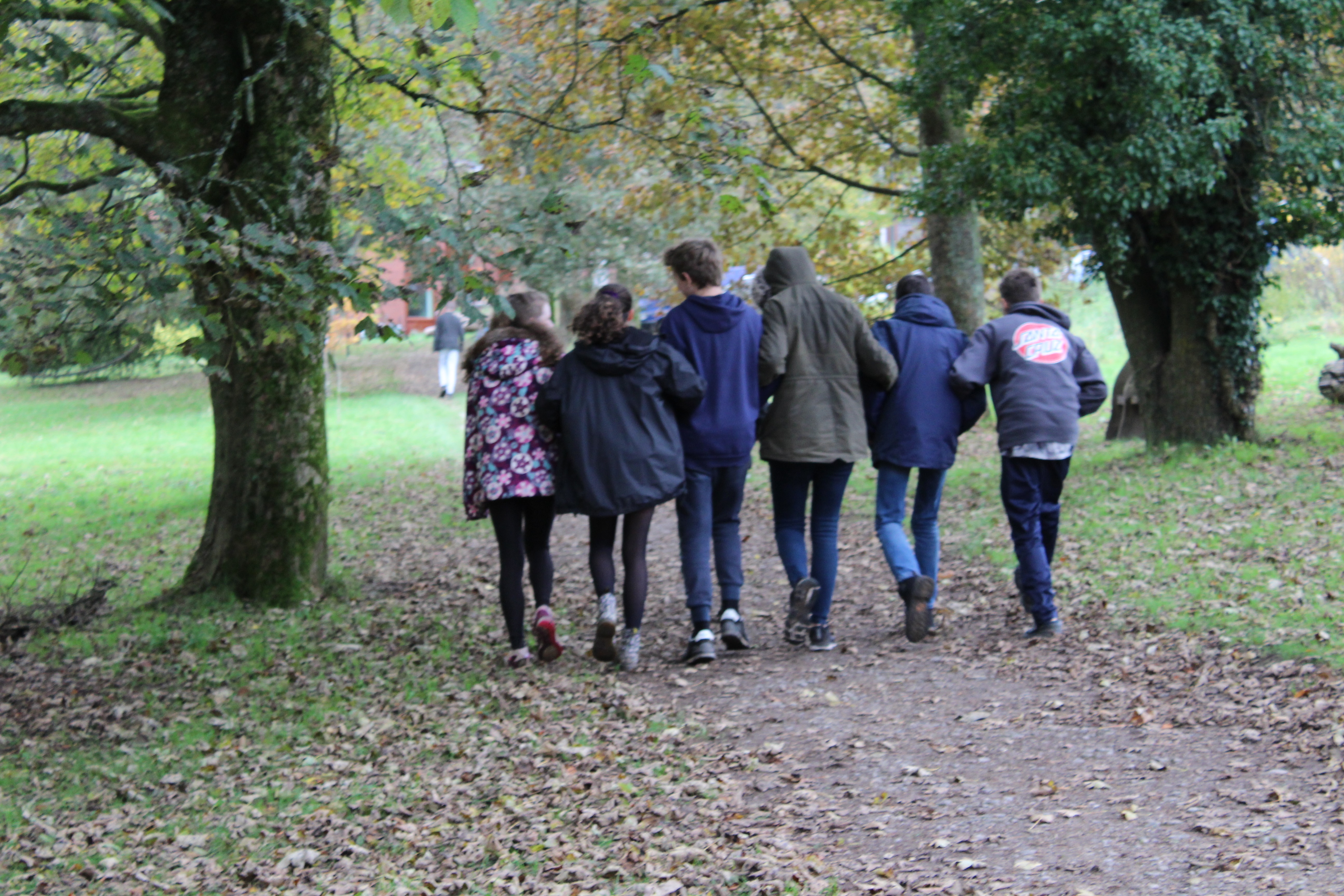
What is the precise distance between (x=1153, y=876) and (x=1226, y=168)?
30.1ft

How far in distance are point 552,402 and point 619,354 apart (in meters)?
0.42

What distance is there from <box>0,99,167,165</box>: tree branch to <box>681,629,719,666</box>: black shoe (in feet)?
14.0

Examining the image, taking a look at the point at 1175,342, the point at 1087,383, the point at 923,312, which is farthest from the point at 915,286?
the point at 1175,342

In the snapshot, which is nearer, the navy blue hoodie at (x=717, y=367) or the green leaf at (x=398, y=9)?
the green leaf at (x=398, y=9)

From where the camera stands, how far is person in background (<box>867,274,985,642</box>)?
22.1 feet

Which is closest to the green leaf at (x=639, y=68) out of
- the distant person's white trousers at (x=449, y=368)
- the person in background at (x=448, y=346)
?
the person in background at (x=448, y=346)

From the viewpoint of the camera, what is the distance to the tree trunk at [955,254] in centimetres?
1454

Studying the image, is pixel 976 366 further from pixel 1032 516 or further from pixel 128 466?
pixel 128 466

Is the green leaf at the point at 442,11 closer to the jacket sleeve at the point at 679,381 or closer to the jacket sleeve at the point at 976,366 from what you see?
the jacket sleeve at the point at 679,381

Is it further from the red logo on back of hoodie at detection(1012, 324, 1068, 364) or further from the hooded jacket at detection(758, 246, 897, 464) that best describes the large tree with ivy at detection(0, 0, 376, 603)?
the red logo on back of hoodie at detection(1012, 324, 1068, 364)

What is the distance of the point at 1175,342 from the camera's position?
39.7ft

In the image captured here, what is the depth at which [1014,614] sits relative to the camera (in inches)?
297

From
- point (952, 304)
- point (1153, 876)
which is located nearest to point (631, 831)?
point (1153, 876)

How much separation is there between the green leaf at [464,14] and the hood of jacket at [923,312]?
3569mm
